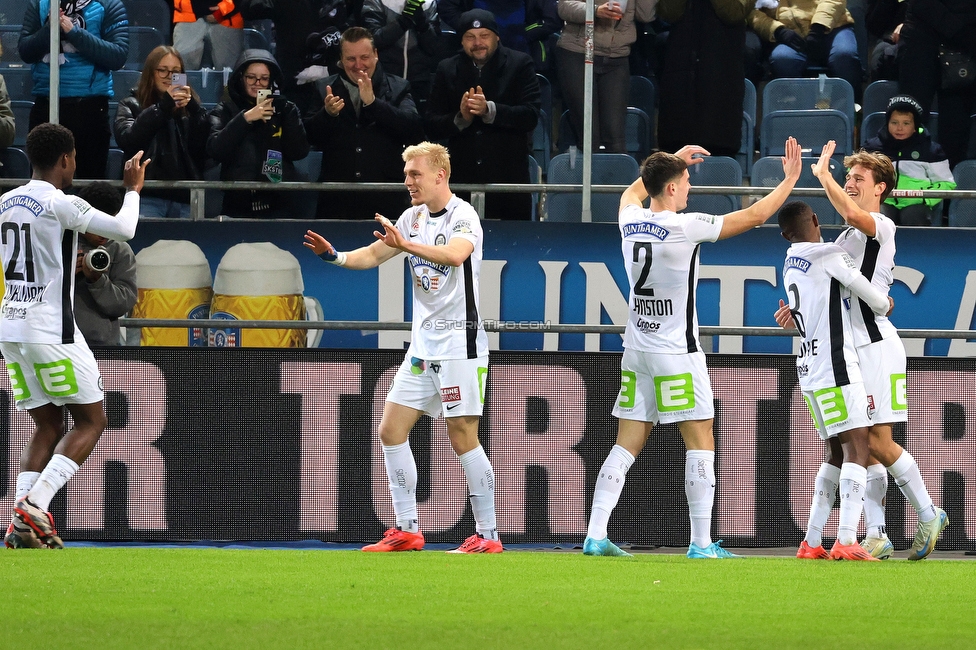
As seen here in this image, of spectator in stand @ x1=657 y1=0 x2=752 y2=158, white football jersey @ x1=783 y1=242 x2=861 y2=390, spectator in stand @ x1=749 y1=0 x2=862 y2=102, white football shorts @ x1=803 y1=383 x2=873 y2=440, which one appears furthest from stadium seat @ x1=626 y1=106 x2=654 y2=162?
white football shorts @ x1=803 y1=383 x2=873 y2=440

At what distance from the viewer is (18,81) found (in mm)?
11438

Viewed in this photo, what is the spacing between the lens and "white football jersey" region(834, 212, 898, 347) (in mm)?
7062

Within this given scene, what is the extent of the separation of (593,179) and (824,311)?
135 inches

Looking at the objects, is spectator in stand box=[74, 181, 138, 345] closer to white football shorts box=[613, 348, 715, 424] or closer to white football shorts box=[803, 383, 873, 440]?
white football shorts box=[613, 348, 715, 424]

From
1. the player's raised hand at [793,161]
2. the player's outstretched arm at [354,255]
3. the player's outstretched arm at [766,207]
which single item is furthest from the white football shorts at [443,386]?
the player's raised hand at [793,161]

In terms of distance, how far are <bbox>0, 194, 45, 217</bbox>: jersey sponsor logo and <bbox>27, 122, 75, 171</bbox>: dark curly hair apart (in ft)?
0.61

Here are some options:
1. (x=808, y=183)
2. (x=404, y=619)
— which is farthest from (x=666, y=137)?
(x=404, y=619)

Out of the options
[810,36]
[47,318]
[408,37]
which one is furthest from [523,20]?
[47,318]

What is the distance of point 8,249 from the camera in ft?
22.3

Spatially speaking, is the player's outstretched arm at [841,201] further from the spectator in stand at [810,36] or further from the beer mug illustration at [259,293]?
the spectator in stand at [810,36]

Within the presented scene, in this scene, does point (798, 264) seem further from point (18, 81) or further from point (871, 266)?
point (18, 81)

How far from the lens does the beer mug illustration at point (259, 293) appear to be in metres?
8.92

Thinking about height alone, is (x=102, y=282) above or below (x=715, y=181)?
below

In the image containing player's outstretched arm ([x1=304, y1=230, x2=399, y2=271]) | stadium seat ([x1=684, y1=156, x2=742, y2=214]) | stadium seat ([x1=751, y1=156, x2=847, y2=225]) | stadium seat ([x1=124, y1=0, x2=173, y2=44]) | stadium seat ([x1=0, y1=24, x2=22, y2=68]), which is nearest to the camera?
player's outstretched arm ([x1=304, y1=230, x2=399, y2=271])
